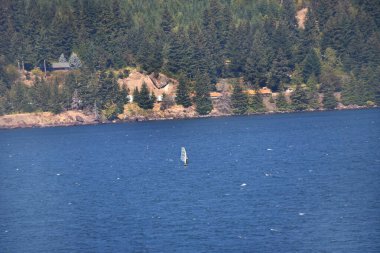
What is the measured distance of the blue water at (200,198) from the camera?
73.5m

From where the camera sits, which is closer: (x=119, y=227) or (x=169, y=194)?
(x=119, y=227)

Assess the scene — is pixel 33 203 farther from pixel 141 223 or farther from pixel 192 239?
pixel 192 239

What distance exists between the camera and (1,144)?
198 meters

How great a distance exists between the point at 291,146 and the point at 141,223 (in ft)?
245

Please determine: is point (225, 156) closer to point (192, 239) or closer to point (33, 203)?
point (33, 203)

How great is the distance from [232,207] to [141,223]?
36.7ft

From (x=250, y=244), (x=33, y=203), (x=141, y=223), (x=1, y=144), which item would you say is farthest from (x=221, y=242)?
(x=1, y=144)

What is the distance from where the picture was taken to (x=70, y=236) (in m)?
77.4

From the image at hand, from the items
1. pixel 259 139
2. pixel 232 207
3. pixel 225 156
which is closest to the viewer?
pixel 232 207

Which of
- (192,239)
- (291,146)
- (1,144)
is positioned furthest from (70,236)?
(1,144)

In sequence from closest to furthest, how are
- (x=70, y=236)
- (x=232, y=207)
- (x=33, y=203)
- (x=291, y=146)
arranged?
(x=70, y=236)
(x=232, y=207)
(x=33, y=203)
(x=291, y=146)

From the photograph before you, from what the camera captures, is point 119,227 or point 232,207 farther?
point 232,207

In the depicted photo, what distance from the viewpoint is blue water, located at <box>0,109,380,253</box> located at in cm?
7350

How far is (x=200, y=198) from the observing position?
3713 inches
